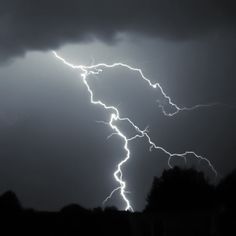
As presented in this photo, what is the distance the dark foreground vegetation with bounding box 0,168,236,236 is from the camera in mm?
21969

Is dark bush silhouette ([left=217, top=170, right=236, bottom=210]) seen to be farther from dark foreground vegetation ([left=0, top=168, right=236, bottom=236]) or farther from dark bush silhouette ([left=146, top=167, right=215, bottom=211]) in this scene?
dark bush silhouette ([left=146, top=167, right=215, bottom=211])

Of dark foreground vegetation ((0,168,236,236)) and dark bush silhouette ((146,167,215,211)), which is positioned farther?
dark bush silhouette ((146,167,215,211))

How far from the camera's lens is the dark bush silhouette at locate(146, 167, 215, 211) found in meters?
25.6

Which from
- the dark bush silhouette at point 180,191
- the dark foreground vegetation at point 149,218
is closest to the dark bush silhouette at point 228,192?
the dark foreground vegetation at point 149,218

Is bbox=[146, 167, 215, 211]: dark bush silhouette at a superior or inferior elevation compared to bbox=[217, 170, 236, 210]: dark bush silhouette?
superior

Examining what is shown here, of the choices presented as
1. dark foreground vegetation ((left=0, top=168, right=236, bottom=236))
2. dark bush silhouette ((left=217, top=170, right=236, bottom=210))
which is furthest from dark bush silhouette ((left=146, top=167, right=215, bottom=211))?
dark bush silhouette ((left=217, top=170, right=236, bottom=210))

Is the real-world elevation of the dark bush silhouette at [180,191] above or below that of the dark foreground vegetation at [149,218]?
above

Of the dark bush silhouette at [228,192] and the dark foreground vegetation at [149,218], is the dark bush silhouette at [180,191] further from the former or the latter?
the dark bush silhouette at [228,192]

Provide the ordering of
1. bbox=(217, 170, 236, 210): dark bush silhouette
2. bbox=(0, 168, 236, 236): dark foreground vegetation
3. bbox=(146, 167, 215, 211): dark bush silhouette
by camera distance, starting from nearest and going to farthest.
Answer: bbox=(0, 168, 236, 236): dark foreground vegetation
bbox=(217, 170, 236, 210): dark bush silhouette
bbox=(146, 167, 215, 211): dark bush silhouette

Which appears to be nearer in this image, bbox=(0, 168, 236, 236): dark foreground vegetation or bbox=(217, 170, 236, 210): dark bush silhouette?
bbox=(0, 168, 236, 236): dark foreground vegetation

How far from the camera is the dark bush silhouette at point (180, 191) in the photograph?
25.6 meters

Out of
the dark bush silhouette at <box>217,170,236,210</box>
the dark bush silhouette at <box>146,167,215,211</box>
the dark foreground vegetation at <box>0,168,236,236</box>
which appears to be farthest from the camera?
the dark bush silhouette at <box>146,167,215,211</box>

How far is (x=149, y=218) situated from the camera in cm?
2298

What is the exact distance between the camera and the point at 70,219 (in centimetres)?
2394
